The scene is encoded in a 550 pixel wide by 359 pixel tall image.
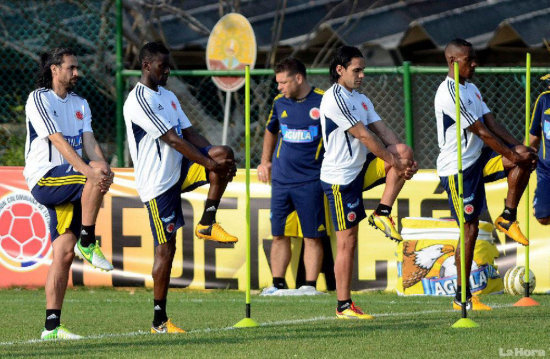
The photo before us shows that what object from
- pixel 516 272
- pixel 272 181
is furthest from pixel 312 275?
pixel 516 272

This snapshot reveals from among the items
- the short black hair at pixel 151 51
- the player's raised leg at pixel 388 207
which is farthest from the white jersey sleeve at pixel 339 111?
the short black hair at pixel 151 51

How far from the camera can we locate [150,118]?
30.1 feet

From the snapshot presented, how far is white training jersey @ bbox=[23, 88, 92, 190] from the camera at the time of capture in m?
9.06

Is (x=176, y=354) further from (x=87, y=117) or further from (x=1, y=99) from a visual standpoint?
(x=1, y=99)

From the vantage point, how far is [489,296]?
1210cm

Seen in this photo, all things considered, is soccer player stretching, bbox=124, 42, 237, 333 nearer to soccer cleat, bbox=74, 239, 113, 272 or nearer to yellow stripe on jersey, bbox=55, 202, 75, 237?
soccer cleat, bbox=74, 239, 113, 272

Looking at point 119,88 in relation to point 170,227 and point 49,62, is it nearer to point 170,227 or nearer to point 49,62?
point 49,62

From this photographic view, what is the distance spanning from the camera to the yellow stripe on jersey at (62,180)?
909cm

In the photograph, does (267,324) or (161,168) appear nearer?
(161,168)

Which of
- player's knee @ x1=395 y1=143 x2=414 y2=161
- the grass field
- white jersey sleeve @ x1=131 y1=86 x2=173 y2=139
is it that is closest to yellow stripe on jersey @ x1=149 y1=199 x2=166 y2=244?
white jersey sleeve @ x1=131 y1=86 x2=173 y2=139

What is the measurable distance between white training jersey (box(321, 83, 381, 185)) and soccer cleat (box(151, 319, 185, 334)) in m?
1.83

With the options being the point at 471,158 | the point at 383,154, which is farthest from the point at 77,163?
the point at 471,158

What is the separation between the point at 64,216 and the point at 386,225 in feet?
8.72

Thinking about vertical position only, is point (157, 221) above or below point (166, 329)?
above
